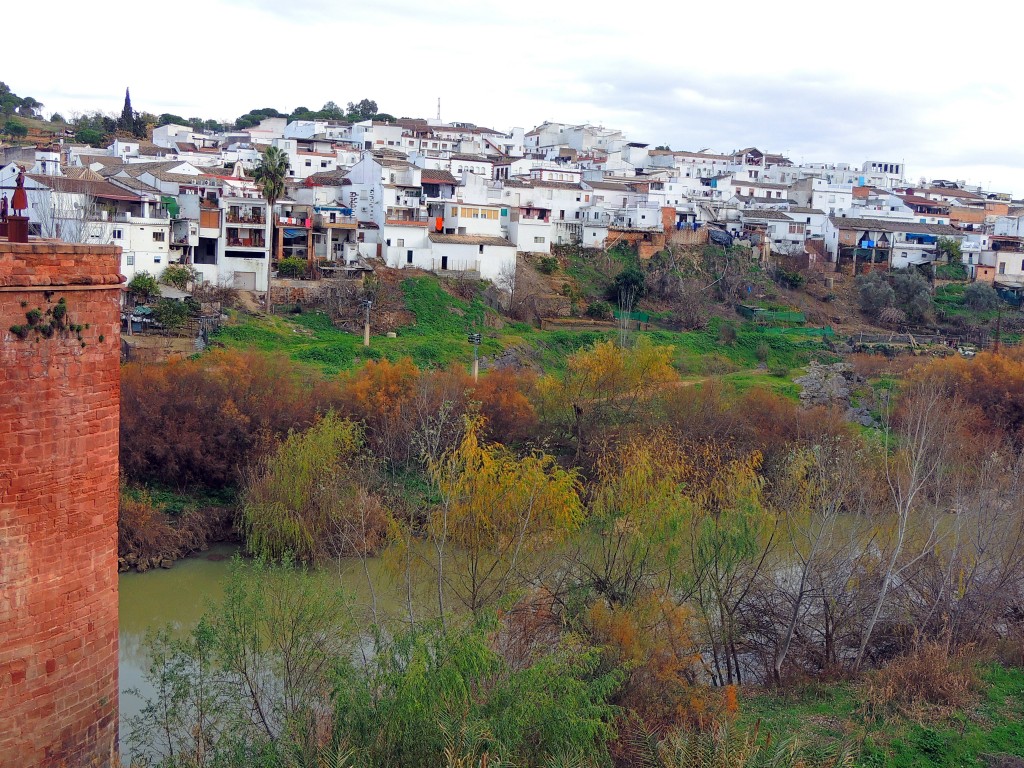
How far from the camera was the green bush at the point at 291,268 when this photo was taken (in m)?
33.1

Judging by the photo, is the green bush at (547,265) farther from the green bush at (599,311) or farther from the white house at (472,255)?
the green bush at (599,311)

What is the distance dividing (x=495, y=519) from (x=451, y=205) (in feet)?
83.9

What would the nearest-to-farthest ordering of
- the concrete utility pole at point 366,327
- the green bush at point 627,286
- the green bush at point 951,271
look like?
the concrete utility pole at point 366,327
the green bush at point 627,286
the green bush at point 951,271

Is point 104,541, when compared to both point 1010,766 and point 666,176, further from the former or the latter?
point 666,176

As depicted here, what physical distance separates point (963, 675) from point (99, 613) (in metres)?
9.26

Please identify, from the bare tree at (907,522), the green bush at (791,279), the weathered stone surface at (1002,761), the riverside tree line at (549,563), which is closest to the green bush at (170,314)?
the riverside tree line at (549,563)

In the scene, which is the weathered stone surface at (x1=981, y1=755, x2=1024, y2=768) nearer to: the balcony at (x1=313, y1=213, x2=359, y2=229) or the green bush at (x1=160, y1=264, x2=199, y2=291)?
the green bush at (x1=160, y1=264, x2=199, y2=291)

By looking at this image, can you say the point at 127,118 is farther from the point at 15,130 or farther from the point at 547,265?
the point at 547,265

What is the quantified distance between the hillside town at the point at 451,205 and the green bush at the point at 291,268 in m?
0.81

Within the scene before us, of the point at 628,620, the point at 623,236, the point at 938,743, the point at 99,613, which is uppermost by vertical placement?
the point at 623,236

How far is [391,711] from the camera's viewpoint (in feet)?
25.1

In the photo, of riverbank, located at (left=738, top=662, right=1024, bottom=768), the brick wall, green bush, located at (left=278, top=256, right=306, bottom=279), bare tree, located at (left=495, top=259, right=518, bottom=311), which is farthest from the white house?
the brick wall

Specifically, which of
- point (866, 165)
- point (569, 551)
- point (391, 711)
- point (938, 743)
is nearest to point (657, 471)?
point (569, 551)

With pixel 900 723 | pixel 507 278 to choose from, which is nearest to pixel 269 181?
pixel 507 278
